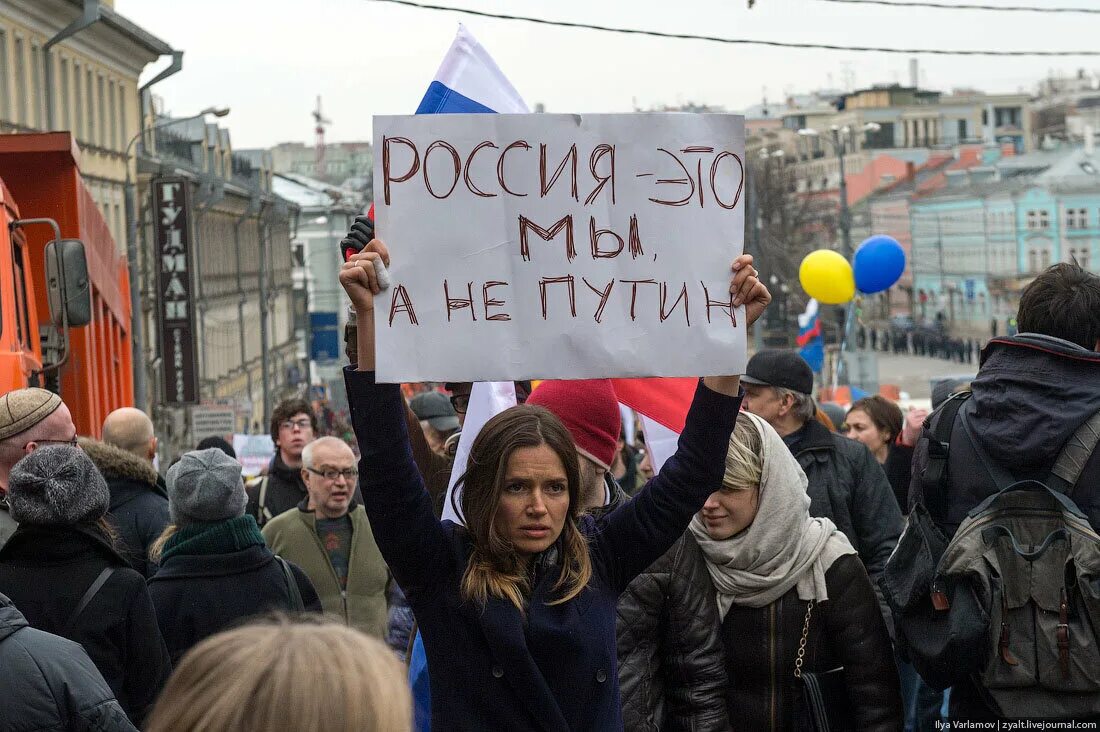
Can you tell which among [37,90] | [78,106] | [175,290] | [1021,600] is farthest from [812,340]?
[1021,600]

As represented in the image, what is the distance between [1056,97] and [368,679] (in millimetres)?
174183

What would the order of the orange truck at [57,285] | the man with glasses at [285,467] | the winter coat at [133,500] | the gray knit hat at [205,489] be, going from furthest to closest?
the man with glasses at [285,467], the orange truck at [57,285], the winter coat at [133,500], the gray knit hat at [205,489]

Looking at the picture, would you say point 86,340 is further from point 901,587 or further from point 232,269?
point 232,269

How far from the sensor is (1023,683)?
14.0 ft

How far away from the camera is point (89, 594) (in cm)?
465

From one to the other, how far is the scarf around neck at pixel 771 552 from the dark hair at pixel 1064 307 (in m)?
0.75

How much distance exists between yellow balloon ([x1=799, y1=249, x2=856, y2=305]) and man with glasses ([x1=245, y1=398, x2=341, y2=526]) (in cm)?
1350

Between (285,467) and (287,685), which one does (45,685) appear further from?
(285,467)

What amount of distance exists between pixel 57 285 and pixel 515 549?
4.84m

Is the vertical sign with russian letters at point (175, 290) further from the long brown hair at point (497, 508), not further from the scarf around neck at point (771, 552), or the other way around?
the long brown hair at point (497, 508)

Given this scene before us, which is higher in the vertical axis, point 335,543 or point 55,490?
point 55,490

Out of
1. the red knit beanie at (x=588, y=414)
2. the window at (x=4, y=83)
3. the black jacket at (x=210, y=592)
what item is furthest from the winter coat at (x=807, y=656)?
the window at (x=4, y=83)

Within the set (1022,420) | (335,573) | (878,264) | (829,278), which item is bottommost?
(335,573)

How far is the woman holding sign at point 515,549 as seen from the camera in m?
3.62
